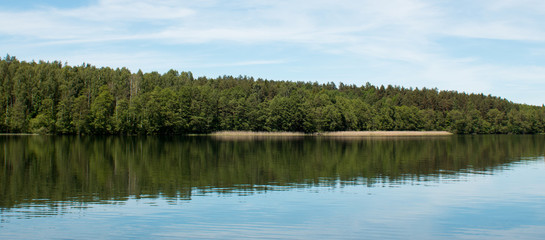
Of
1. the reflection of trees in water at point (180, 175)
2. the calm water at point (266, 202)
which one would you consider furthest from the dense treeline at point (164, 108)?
the calm water at point (266, 202)

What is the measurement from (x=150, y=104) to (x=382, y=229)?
336 ft

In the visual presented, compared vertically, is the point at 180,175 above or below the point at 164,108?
below

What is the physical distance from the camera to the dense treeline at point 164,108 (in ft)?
347

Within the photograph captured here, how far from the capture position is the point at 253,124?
128 meters

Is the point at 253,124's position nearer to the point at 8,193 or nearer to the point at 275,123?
the point at 275,123

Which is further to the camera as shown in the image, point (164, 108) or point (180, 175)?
point (164, 108)

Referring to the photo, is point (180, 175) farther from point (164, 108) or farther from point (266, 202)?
point (164, 108)

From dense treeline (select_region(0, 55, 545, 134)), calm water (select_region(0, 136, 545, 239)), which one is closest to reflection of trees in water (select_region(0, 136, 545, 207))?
calm water (select_region(0, 136, 545, 239))

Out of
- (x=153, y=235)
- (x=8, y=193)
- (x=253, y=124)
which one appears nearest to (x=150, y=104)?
(x=253, y=124)

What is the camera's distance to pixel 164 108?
11344 centimetres

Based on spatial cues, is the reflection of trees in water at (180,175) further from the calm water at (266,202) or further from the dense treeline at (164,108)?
the dense treeline at (164,108)

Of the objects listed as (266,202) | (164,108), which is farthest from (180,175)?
(164,108)

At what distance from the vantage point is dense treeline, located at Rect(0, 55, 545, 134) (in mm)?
105625

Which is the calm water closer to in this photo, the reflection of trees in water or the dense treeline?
the reflection of trees in water
